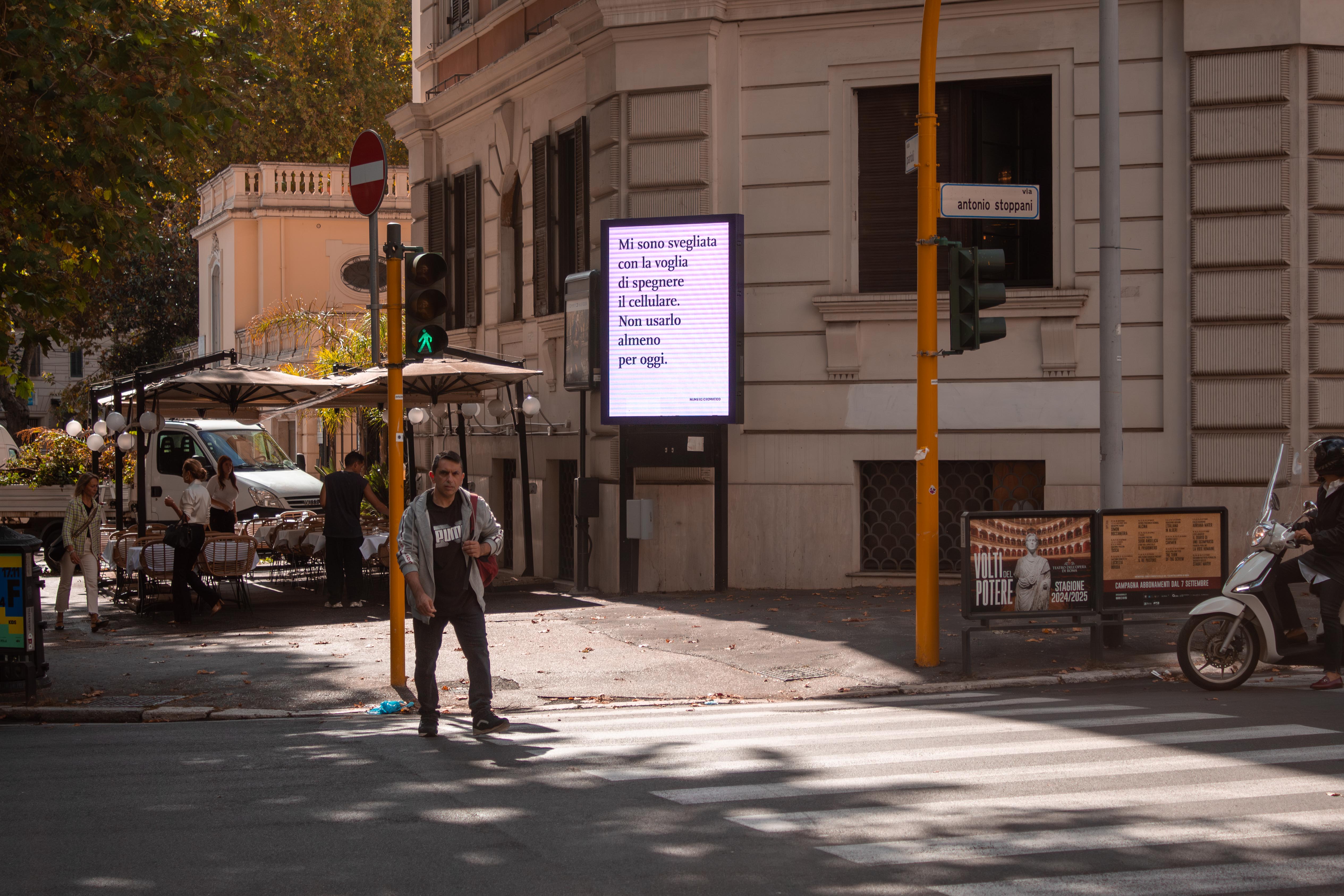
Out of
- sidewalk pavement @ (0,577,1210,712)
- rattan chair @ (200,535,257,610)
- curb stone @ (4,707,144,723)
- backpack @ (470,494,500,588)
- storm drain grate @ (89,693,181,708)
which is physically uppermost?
backpack @ (470,494,500,588)

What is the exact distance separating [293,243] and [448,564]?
3461 centimetres

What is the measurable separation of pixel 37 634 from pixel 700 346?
7.50m

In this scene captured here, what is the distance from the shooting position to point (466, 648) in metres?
9.09

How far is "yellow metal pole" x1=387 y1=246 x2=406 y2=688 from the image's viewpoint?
1002 centimetres

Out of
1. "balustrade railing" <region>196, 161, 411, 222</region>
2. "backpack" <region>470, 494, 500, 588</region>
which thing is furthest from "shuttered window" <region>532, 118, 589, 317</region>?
"balustrade railing" <region>196, 161, 411, 222</region>

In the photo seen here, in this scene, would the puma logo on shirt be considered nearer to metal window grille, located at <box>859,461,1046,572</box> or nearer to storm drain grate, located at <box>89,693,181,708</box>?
storm drain grate, located at <box>89,693,181,708</box>

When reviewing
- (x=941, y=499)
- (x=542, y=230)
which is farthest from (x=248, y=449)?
(x=941, y=499)

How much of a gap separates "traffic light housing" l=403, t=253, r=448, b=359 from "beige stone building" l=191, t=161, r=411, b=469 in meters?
31.1

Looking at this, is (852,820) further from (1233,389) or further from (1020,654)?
(1233,389)

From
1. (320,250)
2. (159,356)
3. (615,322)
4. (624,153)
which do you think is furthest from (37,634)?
(159,356)

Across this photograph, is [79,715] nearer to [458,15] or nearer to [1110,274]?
[1110,274]

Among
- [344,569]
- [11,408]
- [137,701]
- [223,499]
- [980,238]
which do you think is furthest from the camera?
[11,408]

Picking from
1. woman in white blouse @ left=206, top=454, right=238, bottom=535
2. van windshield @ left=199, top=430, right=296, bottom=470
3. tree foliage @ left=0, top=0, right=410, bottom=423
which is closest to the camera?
tree foliage @ left=0, top=0, right=410, bottom=423

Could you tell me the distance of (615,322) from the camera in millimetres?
15836
